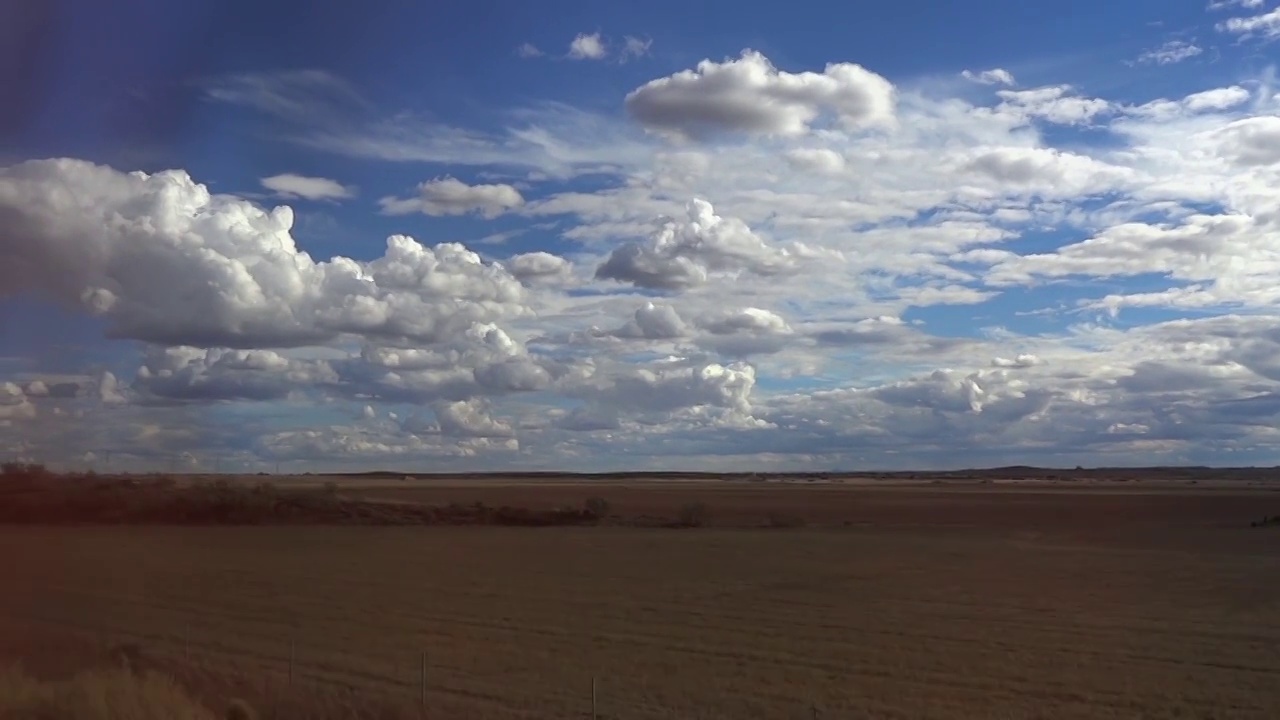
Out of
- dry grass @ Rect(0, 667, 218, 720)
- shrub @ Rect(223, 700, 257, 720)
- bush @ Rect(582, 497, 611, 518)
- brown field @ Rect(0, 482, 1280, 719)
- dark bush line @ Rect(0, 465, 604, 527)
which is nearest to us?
dry grass @ Rect(0, 667, 218, 720)

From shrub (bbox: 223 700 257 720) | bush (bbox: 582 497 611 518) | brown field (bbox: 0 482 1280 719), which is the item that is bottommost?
brown field (bbox: 0 482 1280 719)

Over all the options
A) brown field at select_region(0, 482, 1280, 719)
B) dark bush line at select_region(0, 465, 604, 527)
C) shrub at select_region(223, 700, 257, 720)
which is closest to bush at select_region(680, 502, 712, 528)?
dark bush line at select_region(0, 465, 604, 527)

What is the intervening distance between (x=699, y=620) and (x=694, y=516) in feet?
163

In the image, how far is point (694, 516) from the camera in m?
78.1

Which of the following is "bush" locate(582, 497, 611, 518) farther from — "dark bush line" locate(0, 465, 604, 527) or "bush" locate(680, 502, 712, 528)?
"bush" locate(680, 502, 712, 528)

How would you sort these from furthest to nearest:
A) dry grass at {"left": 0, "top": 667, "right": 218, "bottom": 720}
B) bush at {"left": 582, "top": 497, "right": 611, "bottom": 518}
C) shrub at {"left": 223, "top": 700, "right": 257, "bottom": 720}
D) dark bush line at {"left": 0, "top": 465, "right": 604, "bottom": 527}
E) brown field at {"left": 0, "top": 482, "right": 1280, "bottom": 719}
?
1. bush at {"left": 582, "top": 497, "right": 611, "bottom": 518}
2. dark bush line at {"left": 0, "top": 465, "right": 604, "bottom": 527}
3. brown field at {"left": 0, "top": 482, "right": 1280, "bottom": 719}
4. shrub at {"left": 223, "top": 700, "right": 257, "bottom": 720}
5. dry grass at {"left": 0, "top": 667, "right": 218, "bottom": 720}

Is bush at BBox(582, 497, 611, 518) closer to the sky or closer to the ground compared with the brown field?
closer to the sky

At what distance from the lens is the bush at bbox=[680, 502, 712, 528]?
76.2m

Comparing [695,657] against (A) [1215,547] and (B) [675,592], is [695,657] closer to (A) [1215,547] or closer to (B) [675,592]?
(B) [675,592]

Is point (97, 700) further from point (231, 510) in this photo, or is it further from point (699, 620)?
point (231, 510)

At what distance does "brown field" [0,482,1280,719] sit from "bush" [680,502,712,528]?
57.9 ft

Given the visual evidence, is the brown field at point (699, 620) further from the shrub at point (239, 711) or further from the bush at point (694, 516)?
the bush at point (694, 516)

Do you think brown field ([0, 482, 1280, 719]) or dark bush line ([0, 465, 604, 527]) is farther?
dark bush line ([0, 465, 604, 527])

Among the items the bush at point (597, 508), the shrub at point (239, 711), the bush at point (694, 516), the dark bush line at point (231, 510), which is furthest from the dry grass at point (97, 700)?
the bush at point (597, 508)
